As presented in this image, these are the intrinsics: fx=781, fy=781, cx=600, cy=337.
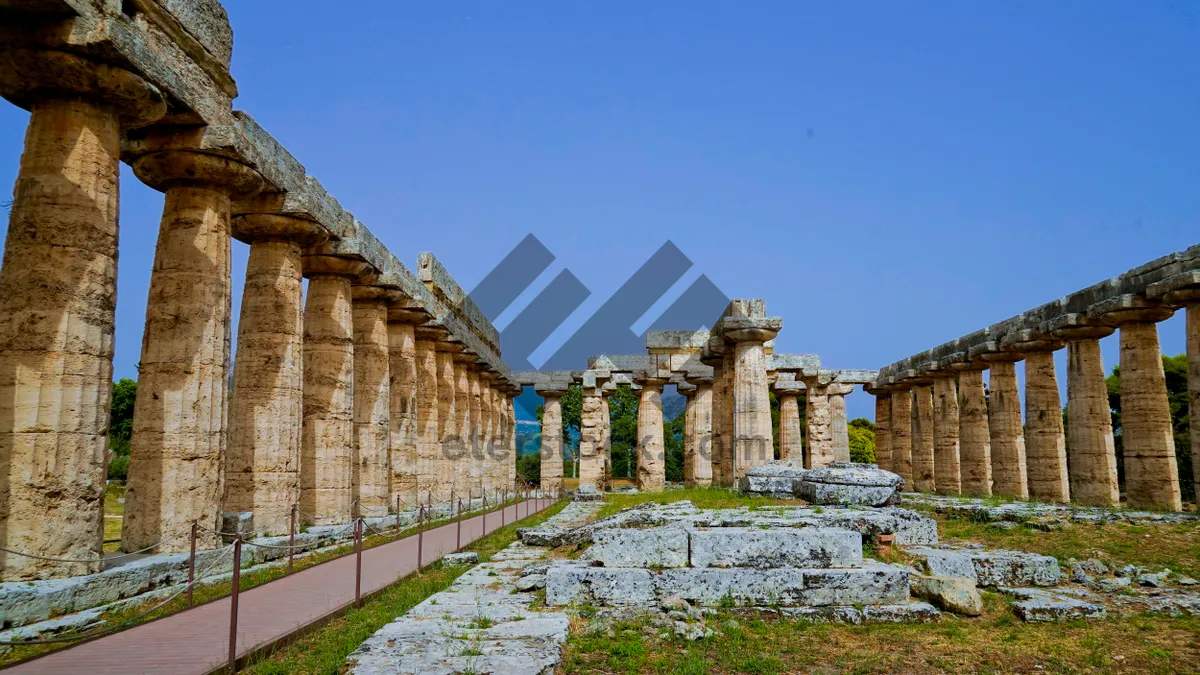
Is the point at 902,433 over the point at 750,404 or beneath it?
beneath

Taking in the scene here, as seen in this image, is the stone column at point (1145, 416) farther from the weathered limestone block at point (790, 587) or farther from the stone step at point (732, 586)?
the stone step at point (732, 586)

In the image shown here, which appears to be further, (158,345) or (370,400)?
(370,400)

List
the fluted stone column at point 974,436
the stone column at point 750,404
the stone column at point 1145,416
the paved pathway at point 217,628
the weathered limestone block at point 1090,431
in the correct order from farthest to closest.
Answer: the fluted stone column at point 974,436 < the stone column at point 750,404 < the weathered limestone block at point 1090,431 < the stone column at point 1145,416 < the paved pathway at point 217,628

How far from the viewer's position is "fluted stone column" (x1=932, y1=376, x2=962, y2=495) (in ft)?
106

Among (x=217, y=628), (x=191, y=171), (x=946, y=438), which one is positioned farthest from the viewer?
(x=946, y=438)

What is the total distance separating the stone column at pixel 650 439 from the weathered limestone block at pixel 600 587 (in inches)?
1096

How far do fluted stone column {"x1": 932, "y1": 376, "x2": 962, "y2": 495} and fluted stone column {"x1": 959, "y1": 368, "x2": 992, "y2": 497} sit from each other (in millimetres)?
2418

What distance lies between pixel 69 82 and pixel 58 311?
257cm

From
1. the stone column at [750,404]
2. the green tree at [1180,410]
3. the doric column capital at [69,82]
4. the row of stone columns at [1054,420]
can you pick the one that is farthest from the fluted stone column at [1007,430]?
the doric column capital at [69,82]

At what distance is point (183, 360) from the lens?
431 inches

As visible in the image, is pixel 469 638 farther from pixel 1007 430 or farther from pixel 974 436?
pixel 974 436

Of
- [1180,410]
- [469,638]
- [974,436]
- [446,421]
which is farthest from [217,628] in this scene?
[1180,410]

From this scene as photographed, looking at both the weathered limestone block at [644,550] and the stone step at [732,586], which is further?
the weathered limestone block at [644,550]

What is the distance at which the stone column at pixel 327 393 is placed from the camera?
52.1ft
